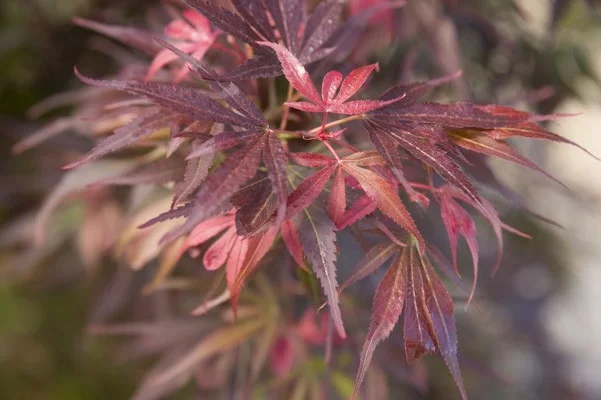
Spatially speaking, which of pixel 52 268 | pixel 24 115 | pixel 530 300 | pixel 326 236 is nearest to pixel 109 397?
pixel 52 268

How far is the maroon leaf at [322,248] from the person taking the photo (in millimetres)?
498

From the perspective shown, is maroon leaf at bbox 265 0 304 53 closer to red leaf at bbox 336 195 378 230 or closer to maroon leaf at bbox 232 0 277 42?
maroon leaf at bbox 232 0 277 42

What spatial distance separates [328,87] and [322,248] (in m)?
0.13

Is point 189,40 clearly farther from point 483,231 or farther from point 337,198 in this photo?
point 483,231

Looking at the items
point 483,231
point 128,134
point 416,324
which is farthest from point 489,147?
point 483,231

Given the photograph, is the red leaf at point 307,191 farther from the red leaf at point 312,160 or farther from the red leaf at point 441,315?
the red leaf at point 441,315

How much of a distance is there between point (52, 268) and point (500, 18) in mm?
932

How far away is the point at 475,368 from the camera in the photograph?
96 cm

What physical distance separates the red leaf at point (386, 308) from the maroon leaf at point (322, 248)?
2 cm

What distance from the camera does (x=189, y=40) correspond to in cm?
72

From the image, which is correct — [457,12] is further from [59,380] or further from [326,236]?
[59,380]

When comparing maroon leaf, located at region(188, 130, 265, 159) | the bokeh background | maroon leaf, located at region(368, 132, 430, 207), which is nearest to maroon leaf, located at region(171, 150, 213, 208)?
maroon leaf, located at region(188, 130, 265, 159)

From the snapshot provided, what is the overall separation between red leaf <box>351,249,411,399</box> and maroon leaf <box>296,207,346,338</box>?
0.08 ft

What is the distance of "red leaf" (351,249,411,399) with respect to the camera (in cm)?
52
